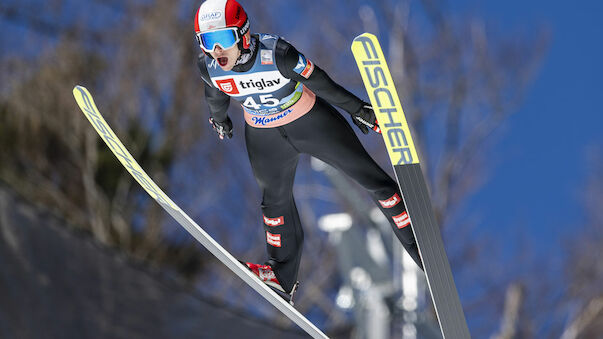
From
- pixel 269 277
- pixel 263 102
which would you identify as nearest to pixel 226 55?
pixel 263 102

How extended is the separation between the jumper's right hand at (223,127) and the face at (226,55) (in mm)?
374

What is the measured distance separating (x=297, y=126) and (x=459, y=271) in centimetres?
1140

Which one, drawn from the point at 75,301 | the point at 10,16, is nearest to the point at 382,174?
the point at 75,301

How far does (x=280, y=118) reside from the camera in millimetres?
2762

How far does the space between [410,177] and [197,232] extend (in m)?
1.07

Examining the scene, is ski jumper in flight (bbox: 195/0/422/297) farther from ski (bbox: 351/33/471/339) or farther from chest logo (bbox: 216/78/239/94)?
ski (bbox: 351/33/471/339)

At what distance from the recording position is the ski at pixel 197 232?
307 centimetres

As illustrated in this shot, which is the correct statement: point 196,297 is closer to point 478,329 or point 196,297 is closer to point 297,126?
point 297,126

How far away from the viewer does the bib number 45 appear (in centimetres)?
265

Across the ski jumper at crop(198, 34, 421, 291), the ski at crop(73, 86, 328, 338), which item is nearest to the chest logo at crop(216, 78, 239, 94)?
the ski jumper at crop(198, 34, 421, 291)

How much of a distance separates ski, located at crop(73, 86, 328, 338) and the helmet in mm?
981

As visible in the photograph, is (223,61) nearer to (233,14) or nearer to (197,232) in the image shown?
(233,14)

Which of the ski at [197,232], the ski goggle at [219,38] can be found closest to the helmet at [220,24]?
the ski goggle at [219,38]

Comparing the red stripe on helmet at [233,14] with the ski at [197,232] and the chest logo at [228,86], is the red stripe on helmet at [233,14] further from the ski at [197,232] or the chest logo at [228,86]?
the ski at [197,232]
